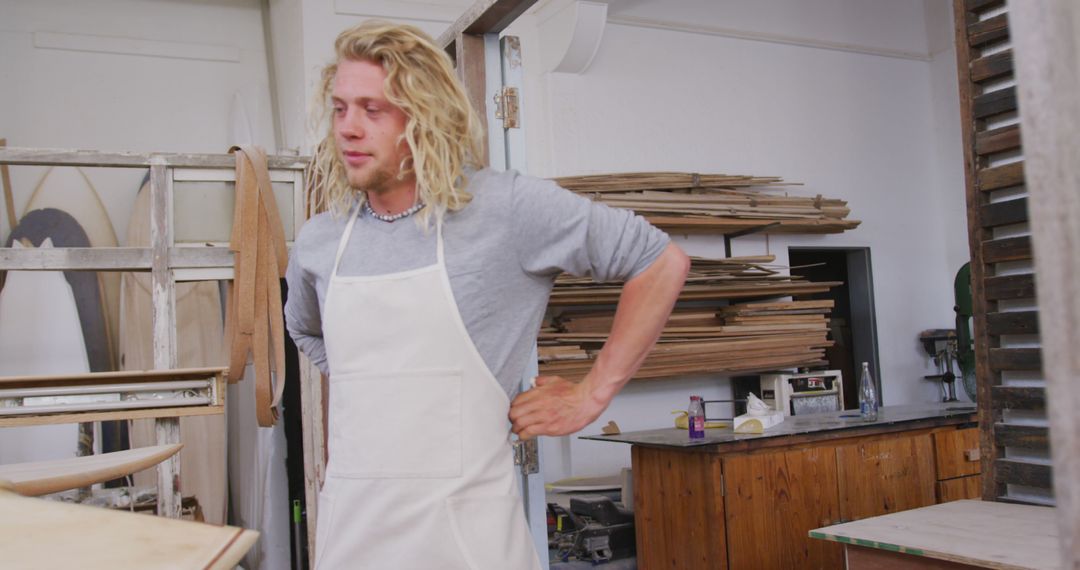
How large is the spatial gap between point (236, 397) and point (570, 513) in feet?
6.21

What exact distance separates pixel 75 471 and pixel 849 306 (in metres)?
6.55

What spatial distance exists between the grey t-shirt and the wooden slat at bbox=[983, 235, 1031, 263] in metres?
1.82

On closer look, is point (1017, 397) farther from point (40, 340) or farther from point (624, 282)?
point (40, 340)

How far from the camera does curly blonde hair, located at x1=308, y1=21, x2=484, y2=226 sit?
1784 mm

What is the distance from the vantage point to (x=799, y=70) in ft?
23.6

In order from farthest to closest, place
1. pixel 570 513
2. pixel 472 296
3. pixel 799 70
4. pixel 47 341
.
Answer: pixel 799 70 < pixel 570 513 < pixel 47 341 < pixel 472 296

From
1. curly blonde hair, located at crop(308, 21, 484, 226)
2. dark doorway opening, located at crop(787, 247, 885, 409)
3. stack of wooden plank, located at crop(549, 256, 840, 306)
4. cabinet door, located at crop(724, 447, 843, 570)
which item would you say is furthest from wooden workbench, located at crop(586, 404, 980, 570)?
curly blonde hair, located at crop(308, 21, 484, 226)

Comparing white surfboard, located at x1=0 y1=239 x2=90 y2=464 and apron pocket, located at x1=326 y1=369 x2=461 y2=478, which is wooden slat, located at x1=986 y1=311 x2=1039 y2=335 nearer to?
apron pocket, located at x1=326 y1=369 x2=461 y2=478

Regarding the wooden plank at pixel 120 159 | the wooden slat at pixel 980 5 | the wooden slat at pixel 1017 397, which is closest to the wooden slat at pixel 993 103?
the wooden slat at pixel 980 5

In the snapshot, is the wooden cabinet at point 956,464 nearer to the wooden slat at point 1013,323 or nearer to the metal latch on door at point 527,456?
the wooden slat at point 1013,323

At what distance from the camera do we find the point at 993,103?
317 cm

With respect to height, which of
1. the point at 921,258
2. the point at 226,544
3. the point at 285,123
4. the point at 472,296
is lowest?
the point at 226,544

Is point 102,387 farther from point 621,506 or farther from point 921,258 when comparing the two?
point 921,258

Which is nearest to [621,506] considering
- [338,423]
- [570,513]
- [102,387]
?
[570,513]
